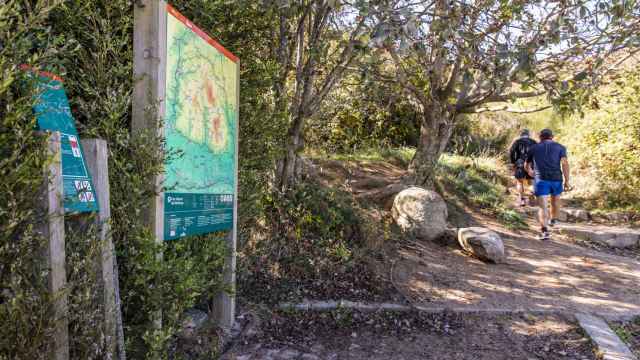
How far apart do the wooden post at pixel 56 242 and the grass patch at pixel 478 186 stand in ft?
27.4

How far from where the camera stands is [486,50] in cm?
495

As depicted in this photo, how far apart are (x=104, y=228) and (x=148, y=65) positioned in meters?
0.98

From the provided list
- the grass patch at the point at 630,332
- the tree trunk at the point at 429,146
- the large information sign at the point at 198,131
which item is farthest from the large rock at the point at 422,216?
the large information sign at the point at 198,131

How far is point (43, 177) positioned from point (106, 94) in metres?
0.94

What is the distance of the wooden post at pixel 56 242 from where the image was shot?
179 centimetres

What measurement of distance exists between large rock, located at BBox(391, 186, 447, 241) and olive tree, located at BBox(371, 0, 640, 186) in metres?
1.24

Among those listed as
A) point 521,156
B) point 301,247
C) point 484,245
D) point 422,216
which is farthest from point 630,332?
point 521,156

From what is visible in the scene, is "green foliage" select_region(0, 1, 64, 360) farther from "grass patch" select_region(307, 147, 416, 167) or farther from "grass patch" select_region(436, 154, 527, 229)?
"grass patch" select_region(436, 154, 527, 229)

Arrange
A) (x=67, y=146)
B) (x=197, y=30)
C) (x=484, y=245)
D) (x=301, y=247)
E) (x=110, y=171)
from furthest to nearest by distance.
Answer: (x=484, y=245) < (x=301, y=247) < (x=197, y=30) < (x=110, y=171) < (x=67, y=146)

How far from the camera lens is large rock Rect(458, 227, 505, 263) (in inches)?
247

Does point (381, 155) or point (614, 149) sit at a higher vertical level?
point (614, 149)

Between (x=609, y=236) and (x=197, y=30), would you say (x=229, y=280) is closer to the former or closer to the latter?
(x=197, y=30)

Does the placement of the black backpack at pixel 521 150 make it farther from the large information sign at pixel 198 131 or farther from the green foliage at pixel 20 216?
the green foliage at pixel 20 216

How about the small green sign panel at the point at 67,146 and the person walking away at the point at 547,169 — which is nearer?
the small green sign panel at the point at 67,146
